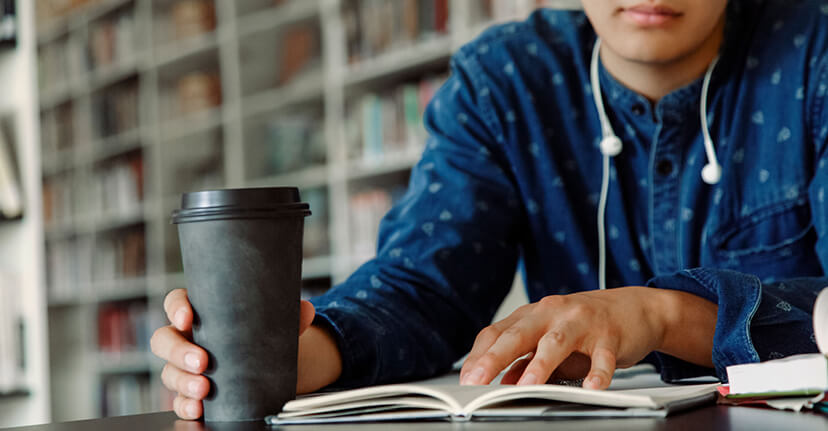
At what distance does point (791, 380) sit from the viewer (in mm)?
541

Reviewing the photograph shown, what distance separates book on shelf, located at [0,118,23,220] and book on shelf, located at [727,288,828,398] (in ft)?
7.27

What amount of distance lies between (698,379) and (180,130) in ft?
12.4

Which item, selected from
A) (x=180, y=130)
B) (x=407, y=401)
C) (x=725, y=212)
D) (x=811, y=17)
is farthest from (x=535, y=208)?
(x=180, y=130)

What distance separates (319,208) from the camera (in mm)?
3590

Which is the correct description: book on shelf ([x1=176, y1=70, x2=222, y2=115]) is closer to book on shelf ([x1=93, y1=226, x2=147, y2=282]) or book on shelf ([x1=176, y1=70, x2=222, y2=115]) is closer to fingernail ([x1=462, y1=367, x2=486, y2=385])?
book on shelf ([x1=93, y1=226, x2=147, y2=282])

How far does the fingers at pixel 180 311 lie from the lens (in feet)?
2.06

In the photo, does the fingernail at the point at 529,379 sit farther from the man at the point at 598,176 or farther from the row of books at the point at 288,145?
the row of books at the point at 288,145

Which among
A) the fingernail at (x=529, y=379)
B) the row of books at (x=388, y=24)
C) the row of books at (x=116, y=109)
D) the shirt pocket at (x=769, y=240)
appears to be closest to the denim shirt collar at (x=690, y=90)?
the shirt pocket at (x=769, y=240)

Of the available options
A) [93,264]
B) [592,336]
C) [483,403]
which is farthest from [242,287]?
[93,264]

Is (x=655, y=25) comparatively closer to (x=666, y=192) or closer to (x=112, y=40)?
(x=666, y=192)

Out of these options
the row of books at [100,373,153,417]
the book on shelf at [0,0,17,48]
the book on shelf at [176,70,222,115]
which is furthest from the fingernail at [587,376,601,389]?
the row of books at [100,373,153,417]

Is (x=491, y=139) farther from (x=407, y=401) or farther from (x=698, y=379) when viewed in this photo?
(x=407, y=401)

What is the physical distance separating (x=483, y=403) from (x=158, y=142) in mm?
4062

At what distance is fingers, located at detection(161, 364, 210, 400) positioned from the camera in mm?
626
